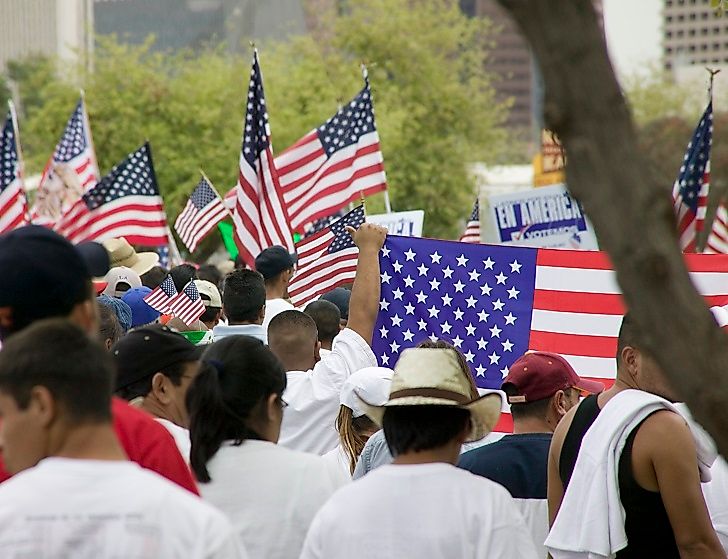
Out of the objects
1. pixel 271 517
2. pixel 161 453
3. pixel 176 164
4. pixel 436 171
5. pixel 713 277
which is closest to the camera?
pixel 161 453

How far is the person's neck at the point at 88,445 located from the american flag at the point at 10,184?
41.2ft

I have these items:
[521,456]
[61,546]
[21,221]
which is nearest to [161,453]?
[61,546]

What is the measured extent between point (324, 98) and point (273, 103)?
1701 millimetres

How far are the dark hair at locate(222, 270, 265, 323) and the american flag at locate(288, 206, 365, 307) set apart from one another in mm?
2005

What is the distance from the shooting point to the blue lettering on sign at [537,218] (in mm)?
14023

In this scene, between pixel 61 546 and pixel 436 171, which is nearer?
pixel 61 546

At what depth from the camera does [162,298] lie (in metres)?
8.86

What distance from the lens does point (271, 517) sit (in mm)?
3885

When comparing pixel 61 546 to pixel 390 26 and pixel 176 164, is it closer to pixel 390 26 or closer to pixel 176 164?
pixel 176 164

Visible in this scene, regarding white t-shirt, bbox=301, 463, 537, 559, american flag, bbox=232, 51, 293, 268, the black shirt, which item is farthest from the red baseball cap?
american flag, bbox=232, 51, 293, 268

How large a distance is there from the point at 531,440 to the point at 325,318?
9.98 ft

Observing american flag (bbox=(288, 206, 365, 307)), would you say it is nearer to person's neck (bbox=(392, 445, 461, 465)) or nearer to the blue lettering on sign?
the blue lettering on sign

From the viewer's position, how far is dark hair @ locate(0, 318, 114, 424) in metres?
2.81

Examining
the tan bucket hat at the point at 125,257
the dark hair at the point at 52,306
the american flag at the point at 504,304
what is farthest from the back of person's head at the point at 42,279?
the tan bucket hat at the point at 125,257
